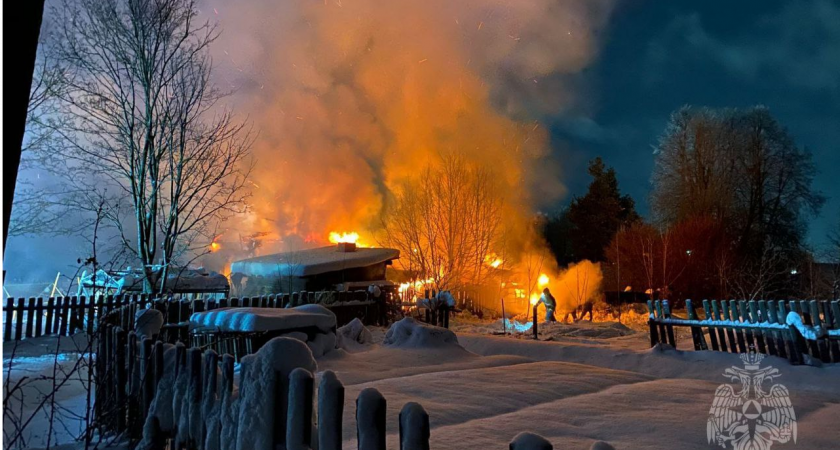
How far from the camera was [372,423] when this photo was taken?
2.27 m

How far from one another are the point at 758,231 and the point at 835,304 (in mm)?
28785

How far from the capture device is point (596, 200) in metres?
45.3

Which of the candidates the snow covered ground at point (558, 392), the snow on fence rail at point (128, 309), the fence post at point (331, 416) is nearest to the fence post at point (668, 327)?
the snow covered ground at point (558, 392)

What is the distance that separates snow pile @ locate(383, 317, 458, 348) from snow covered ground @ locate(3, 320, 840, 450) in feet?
0.09

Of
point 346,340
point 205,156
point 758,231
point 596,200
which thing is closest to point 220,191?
point 205,156

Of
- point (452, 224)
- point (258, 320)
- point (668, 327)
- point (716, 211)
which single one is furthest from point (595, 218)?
point (258, 320)

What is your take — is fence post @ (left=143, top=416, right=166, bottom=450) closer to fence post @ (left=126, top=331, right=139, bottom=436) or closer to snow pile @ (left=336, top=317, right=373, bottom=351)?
fence post @ (left=126, top=331, right=139, bottom=436)

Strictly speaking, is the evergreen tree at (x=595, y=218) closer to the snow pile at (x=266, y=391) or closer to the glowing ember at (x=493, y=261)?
the glowing ember at (x=493, y=261)

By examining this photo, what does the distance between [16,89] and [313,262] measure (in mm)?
23257

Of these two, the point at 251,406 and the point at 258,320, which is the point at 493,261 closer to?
the point at 258,320

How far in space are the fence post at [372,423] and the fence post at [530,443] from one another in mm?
686

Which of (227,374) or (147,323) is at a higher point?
(147,323)

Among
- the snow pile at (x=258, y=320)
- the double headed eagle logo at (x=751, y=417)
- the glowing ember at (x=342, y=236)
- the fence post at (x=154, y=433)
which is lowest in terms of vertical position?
the double headed eagle logo at (x=751, y=417)

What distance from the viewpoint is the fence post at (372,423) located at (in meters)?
2.27
